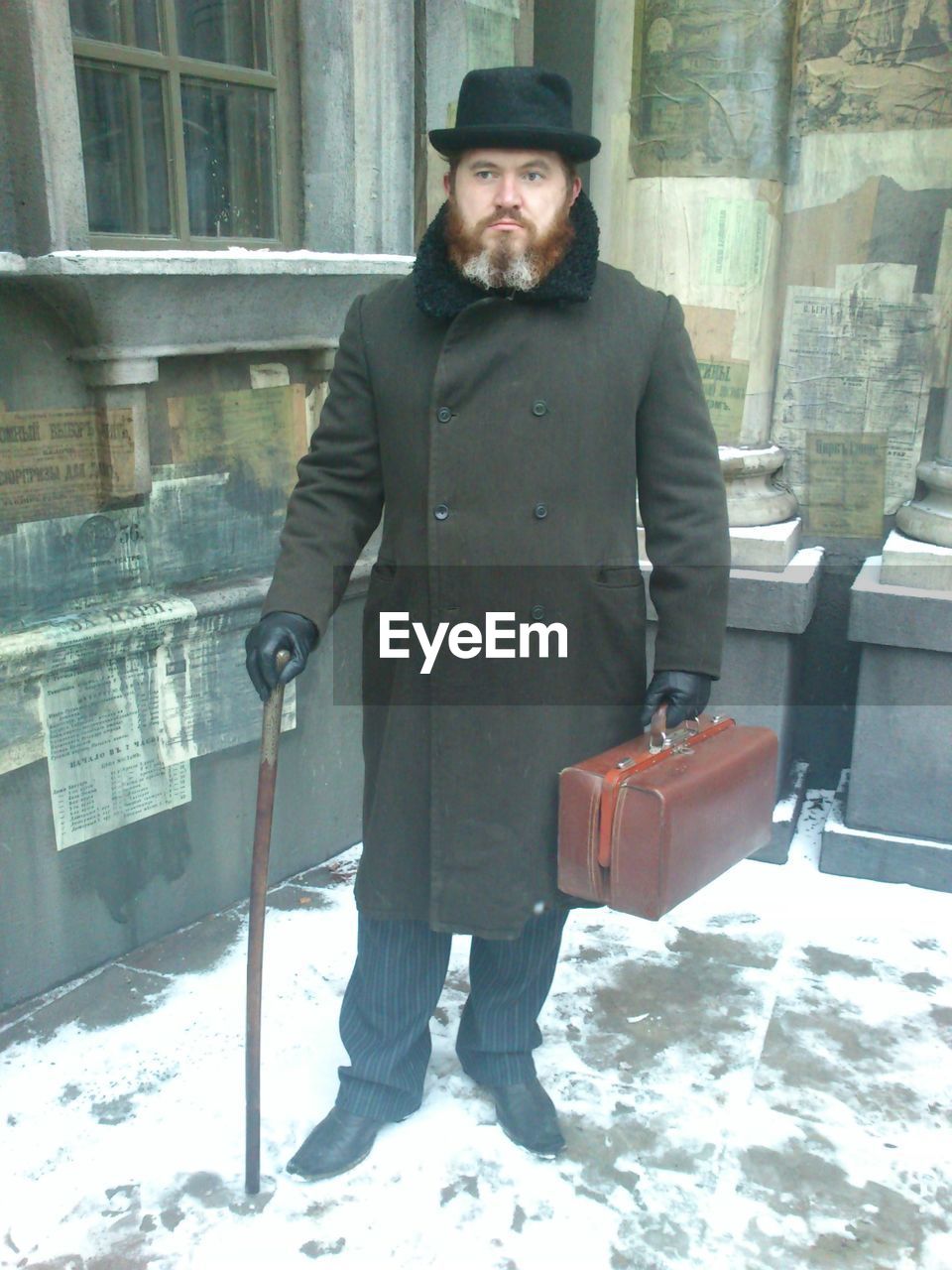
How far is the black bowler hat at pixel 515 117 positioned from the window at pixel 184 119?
1206mm

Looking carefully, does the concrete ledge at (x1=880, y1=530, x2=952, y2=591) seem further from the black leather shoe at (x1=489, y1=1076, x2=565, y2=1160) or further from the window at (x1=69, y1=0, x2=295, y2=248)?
the window at (x1=69, y1=0, x2=295, y2=248)

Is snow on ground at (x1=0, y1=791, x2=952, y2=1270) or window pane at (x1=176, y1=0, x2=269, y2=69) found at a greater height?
window pane at (x1=176, y1=0, x2=269, y2=69)

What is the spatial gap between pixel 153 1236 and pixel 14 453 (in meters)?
1.73

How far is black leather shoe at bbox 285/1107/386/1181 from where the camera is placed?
2.40 m

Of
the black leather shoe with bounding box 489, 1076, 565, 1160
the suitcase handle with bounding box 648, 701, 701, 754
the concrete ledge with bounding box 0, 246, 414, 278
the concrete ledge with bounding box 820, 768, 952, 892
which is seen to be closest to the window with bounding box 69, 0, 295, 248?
the concrete ledge with bounding box 0, 246, 414, 278

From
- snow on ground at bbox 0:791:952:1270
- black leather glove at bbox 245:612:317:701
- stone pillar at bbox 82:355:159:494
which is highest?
stone pillar at bbox 82:355:159:494

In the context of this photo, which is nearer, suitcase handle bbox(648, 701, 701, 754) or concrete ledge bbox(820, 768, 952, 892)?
suitcase handle bbox(648, 701, 701, 754)

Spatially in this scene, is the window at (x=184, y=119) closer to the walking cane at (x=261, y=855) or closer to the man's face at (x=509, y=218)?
the man's face at (x=509, y=218)

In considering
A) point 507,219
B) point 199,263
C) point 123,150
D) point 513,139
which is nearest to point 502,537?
point 507,219

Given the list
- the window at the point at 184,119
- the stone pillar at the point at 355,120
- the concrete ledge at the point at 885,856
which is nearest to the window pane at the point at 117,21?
the window at the point at 184,119

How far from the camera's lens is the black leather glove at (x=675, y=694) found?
7.52 ft

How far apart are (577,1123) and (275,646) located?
1.27 metres

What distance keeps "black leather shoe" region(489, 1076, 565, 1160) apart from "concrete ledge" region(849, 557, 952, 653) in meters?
1.79

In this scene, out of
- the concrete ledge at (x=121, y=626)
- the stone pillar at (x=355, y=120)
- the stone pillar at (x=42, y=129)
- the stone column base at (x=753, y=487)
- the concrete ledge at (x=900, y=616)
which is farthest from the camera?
the stone column base at (x=753, y=487)
